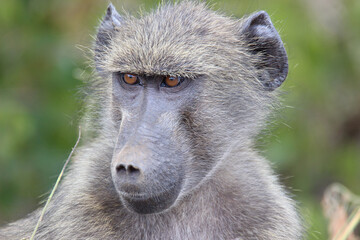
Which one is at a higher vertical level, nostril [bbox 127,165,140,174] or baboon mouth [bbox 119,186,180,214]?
nostril [bbox 127,165,140,174]

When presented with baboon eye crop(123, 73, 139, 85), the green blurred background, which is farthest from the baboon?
the green blurred background

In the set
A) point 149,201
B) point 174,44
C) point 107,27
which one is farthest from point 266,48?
point 149,201

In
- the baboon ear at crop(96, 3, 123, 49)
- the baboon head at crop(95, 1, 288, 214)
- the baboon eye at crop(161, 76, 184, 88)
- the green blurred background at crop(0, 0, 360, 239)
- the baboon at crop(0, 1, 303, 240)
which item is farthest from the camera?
the green blurred background at crop(0, 0, 360, 239)

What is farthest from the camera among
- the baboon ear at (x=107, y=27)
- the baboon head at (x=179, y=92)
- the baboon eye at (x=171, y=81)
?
the baboon ear at (x=107, y=27)

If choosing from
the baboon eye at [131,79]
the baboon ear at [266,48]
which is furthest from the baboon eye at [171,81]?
the baboon ear at [266,48]

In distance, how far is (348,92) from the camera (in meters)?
7.74

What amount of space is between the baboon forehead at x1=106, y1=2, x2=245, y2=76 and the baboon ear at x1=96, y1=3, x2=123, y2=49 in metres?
0.10

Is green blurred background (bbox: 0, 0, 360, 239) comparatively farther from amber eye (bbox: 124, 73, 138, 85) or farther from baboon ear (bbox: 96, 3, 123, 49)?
amber eye (bbox: 124, 73, 138, 85)

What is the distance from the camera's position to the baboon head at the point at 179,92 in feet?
12.0

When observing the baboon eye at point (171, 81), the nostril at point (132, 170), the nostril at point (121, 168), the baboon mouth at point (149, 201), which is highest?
the baboon eye at point (171, 81)

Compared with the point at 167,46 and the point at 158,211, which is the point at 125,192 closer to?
the point at 158,211

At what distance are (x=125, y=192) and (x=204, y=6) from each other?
68.8 inches

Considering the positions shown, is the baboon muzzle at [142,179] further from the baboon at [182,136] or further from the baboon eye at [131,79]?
the baboon eye at [131,79]

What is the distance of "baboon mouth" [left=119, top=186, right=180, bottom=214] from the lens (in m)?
3.58
